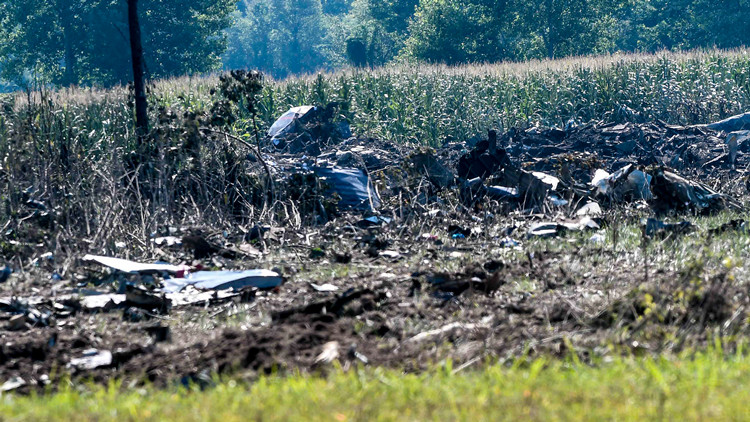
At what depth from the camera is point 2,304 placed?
609 cm

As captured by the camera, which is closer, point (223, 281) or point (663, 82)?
point (223, 281)

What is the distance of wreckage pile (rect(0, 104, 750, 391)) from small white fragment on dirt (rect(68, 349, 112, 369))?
12 millimetres

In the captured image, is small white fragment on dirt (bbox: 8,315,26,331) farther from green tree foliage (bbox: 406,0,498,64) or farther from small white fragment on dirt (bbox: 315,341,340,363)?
green tree foliage (bbox: 406,0,498,64)

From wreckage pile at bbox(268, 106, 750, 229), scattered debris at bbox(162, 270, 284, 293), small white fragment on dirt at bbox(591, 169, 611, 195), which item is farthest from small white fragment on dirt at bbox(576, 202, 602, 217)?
scattered debris at bbox(162, 270, 284, 293)

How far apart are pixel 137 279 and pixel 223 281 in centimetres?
70

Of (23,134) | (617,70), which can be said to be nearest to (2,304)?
(23,134)

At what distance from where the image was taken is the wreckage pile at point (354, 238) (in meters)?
4.87

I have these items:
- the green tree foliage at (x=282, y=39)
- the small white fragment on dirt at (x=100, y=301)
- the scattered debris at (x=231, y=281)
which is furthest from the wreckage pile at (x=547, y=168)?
the green tree foliage at (x=282, y=39)

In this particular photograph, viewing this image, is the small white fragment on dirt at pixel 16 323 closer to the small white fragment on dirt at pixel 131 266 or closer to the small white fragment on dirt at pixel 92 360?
the small white fragment on dirt at pixel 92 360

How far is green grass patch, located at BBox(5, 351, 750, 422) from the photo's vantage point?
11.3ft

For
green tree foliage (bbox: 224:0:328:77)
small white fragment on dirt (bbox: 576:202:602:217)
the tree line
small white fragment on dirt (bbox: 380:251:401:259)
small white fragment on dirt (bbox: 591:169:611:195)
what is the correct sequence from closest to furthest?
small white fragment on dirt (bbox: 380:251:401:259)
small white fragment on dirt (bbox: 576:202:602:217)
small white fragment on dirt (bbox: 591:169:611:195)
the tree line
green tree foliage (bbox: 224:0:328:77)

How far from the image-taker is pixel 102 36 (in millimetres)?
43031

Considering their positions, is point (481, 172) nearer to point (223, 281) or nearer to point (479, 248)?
point (479, 248)

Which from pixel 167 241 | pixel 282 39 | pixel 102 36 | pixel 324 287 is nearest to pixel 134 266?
pixel 167 241
